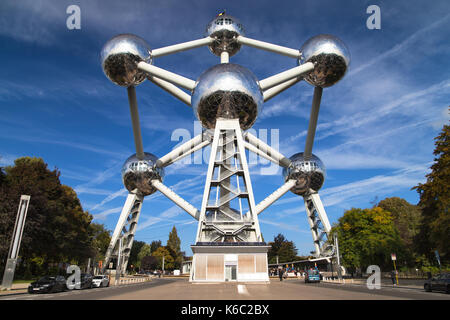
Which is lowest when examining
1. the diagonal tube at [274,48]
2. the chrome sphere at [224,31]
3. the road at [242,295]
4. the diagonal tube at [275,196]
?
the road at [242,295]

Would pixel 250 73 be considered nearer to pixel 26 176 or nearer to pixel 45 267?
pixel 26 176

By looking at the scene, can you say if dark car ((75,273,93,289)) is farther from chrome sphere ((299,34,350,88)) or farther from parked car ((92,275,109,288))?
chrome sphere ((299,34,350,88))

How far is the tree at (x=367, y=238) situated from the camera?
3191 centimetres

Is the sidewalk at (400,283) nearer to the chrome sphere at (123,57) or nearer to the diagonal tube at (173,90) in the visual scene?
the diagonal tube at (173,90)

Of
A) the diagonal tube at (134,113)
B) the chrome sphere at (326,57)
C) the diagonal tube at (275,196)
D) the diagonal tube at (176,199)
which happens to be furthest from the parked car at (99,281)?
the chrome sphere at (326,57)

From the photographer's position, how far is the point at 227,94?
24625 millimetres

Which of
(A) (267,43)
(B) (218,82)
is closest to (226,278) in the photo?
(B) (218,82)

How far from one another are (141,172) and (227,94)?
16.5 m

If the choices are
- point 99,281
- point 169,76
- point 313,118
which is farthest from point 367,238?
point 99,281

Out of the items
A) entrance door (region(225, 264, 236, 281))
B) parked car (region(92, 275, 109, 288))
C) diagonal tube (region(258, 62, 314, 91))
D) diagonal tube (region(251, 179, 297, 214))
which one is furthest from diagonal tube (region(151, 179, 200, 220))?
diagonal tube (region(258, 62, 314, 91))

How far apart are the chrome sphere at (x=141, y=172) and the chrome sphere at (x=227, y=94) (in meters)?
12.7

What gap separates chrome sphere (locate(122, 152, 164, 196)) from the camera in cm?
3691

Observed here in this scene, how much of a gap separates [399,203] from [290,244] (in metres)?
31.5

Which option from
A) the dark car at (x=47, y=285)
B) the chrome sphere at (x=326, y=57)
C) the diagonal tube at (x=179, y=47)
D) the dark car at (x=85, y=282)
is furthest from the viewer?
the diagonal tube at (x=179, y=47)
